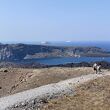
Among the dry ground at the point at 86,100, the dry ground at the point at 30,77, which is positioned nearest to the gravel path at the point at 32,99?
the dry ground at the point at 86,100

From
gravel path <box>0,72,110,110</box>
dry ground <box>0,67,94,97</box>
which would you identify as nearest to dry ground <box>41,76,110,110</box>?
gravel path <box>0,72,110,110</box>

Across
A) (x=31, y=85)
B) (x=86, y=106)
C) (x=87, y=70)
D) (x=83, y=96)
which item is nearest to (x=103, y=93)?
(x=83, y=96)

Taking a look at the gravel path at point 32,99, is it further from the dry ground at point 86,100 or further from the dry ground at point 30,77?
the dry ground at point 30,77

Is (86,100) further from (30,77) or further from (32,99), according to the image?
(30,77)

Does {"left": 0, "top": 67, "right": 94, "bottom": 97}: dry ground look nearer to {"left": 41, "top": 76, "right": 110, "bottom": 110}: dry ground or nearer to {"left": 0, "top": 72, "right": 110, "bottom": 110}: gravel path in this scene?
{"left": 0, "top": 72, "right": 110, "bottom": 110}: gravel path

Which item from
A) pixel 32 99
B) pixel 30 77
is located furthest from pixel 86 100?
pixel 30 77

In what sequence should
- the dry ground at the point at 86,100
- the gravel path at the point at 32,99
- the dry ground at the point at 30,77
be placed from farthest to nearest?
the dry ground at the point at 30,77
the gravel path at the point at 32,99
the dry ground at the point at 86,100

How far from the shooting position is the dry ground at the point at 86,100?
79.1ft

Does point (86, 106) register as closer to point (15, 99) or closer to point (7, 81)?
point (15, 99)

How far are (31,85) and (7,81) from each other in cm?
680

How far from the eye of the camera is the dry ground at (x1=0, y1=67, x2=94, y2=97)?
136 ft

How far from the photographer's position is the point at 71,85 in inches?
1334

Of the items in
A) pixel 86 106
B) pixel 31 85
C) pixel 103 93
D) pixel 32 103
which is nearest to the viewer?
pixel 86 106

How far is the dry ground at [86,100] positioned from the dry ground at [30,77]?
10702 mm
